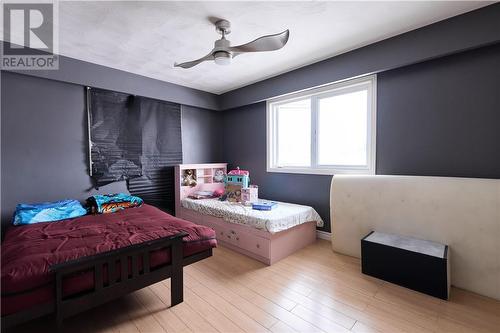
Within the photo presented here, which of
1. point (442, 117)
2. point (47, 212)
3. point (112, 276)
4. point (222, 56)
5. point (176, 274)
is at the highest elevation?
point (222, 56)

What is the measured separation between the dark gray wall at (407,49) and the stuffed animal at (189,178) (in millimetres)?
2074

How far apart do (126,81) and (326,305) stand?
3755mm

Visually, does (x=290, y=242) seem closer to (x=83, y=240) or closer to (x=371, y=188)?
(x=371, y=188)

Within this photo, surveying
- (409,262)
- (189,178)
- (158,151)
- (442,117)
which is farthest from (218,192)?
(442,117)

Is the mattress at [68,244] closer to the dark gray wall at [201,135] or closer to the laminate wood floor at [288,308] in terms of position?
the laminate wood floor at [288,308]

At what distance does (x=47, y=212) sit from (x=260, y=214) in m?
2.38

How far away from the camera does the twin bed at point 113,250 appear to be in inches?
51.6

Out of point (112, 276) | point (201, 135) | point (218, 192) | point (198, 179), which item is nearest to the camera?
point (112, 276)

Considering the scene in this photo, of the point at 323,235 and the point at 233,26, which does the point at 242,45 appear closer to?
the point at 233,26

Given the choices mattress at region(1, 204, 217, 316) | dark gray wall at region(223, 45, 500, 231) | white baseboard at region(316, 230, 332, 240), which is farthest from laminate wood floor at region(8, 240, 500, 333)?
dark gray wall at region(223, 45, 500, 231)

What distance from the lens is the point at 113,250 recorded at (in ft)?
5.14

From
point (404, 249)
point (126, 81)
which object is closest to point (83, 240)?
point (126, 81)

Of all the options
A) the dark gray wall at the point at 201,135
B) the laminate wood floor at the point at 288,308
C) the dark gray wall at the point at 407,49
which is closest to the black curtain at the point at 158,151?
the dark gray wall at the point at 201,135

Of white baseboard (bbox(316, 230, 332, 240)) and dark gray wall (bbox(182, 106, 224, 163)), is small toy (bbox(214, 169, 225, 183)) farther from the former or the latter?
white baseboard (bbox(316, 230, 332, 240))
